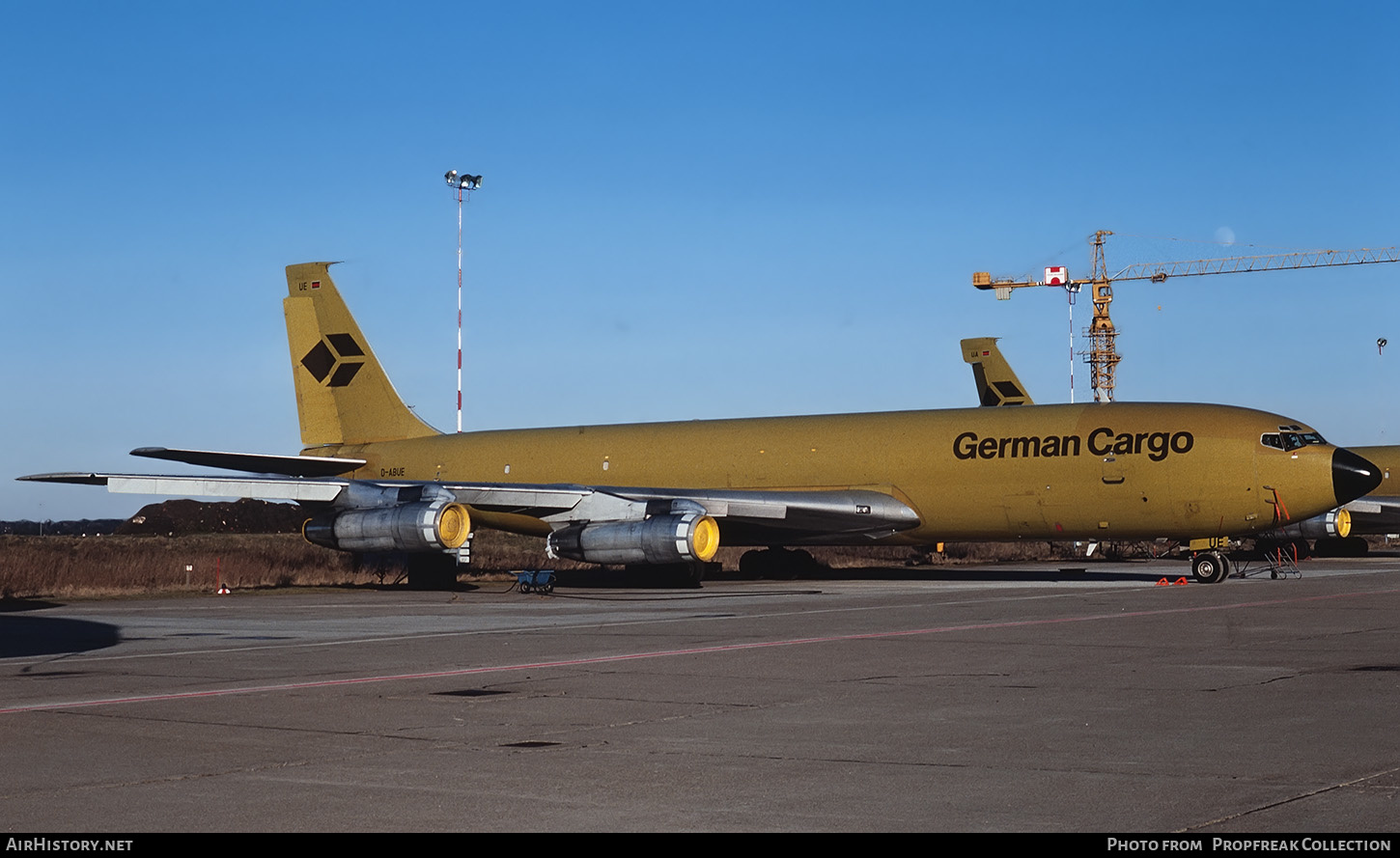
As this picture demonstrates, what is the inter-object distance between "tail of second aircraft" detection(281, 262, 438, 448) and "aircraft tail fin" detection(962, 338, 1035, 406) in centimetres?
2095

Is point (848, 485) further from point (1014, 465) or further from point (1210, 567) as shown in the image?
point (1210, 567)

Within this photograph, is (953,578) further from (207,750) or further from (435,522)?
(207,750)

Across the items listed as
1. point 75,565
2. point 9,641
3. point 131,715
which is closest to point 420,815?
point 131,715

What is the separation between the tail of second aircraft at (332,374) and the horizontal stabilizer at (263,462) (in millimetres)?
1348

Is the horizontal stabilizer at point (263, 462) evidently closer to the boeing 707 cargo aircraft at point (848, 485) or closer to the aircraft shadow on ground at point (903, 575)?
the boeing 707 cargo aircraft at point (848, 485)

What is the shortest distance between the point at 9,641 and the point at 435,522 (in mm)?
13597

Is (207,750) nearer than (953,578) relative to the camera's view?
Yes

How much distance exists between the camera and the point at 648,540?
1212 inches

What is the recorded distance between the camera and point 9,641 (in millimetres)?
18406

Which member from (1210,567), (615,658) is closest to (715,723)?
(615,658)

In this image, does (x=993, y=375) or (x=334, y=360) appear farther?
(x=993, y=375)

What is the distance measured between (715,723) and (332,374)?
3346 centimetres

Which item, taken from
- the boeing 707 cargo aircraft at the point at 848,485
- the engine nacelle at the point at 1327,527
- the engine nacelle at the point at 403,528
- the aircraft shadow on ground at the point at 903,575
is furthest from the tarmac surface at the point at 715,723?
the engine nacelle at the point at 1327,527

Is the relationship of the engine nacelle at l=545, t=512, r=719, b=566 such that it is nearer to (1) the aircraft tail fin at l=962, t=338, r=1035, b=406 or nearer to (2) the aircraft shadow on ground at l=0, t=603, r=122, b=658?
(2) the aircraft shadow on ground at l=0, t=603, r=122, b=658
